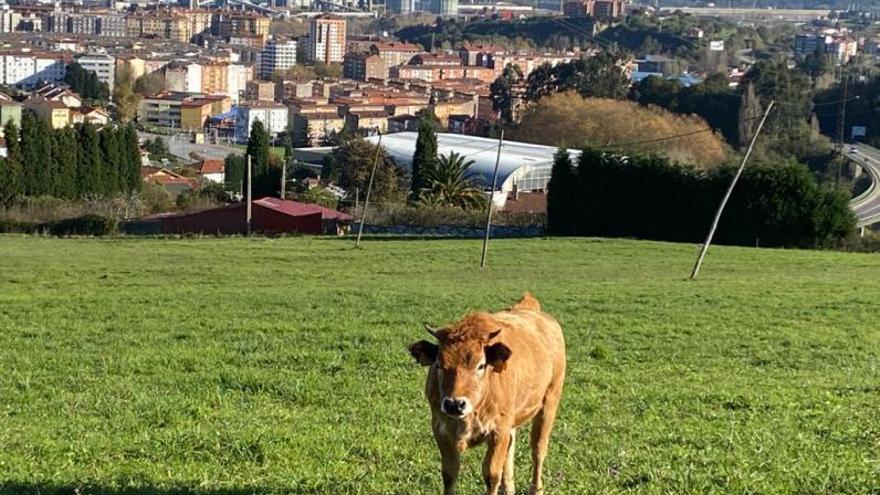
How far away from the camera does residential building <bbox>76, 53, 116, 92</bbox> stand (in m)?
156

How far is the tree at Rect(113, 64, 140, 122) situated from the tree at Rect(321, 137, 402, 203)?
6431cm

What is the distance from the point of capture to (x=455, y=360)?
5.93 meters

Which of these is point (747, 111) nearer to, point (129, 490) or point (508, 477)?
point (508, 477)

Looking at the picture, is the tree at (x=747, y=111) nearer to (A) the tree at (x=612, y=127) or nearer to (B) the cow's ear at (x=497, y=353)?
(A) the tree at (x=612, y=127)

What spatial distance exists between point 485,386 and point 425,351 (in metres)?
0.35

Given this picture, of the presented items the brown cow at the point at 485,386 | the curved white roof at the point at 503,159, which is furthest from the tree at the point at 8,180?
the brown cow at the point at 485,386

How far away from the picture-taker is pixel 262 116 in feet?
414

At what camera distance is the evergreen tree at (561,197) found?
1817 inches

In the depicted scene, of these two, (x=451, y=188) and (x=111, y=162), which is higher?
(x=451, y=188)

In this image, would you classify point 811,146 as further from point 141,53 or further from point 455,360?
point 141,53

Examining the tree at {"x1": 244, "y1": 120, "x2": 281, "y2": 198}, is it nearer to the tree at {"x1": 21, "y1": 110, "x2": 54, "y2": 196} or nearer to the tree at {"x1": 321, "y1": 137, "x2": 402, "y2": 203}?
the tree at {"x1": 321, "y1": 137, "x2": 402, "y2": 203}

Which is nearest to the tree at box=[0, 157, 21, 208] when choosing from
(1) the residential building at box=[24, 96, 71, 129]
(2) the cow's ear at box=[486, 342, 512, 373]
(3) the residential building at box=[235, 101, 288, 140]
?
(1) the residential building at box=[24, 96, 71, 129]

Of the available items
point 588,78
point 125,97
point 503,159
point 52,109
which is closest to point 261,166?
point 503,159

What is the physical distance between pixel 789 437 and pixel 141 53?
18641 cm
